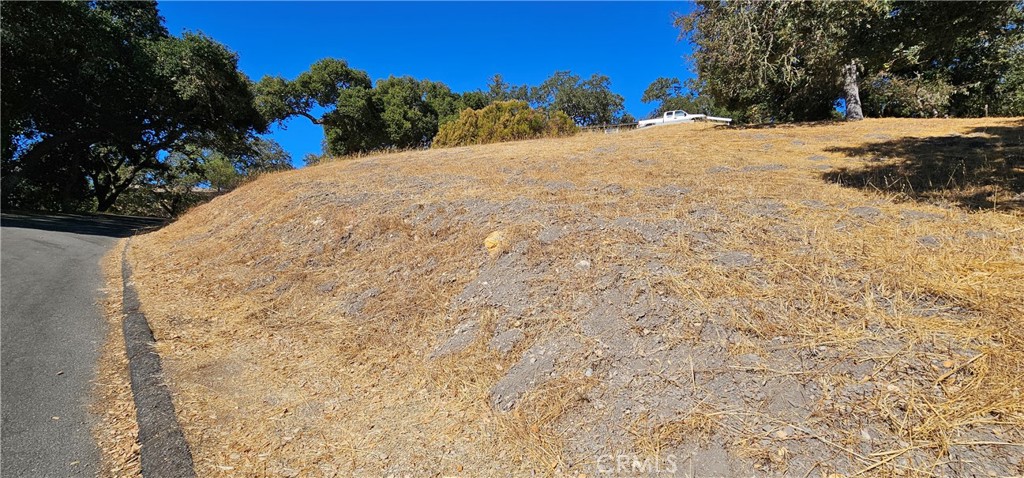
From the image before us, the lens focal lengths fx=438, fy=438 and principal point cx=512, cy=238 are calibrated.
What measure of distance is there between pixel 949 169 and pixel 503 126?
12708mm

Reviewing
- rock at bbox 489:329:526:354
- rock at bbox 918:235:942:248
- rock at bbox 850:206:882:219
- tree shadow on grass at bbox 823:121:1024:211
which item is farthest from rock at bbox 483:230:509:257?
tree shadow on grass at bbox 823:121:1024:211

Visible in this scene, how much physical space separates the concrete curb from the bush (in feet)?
44.2

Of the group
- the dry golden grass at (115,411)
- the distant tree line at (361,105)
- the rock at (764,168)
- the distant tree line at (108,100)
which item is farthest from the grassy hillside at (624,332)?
the distant tree line at (361,105)

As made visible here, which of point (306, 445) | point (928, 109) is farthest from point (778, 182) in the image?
point (928, 109)

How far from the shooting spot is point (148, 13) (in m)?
14.9

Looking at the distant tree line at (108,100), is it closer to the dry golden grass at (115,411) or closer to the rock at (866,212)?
the dry golden grass at (115,411)

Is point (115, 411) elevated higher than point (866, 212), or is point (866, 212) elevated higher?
point (866, 212)

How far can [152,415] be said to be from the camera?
266 cm

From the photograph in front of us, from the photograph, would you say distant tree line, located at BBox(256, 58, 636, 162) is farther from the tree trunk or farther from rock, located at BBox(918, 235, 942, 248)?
rock, located at BBox(918, 235, 942, 248)

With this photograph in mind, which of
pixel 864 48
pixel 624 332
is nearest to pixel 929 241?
pixel 624 332

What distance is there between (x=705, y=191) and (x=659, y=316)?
11.3 feet

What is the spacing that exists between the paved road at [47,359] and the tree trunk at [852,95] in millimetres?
18396

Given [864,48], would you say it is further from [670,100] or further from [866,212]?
[670,100]

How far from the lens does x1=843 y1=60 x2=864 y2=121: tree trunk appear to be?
1439 cm
